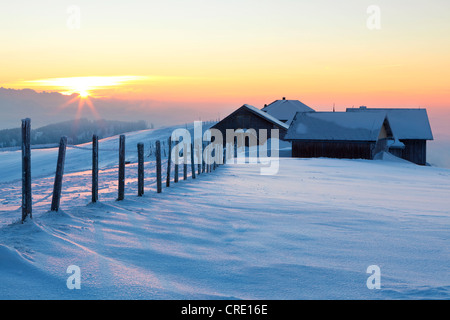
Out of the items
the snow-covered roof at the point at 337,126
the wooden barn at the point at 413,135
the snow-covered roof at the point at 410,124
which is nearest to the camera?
the snow-covered roof at the point at 337,126

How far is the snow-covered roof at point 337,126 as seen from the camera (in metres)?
35.2

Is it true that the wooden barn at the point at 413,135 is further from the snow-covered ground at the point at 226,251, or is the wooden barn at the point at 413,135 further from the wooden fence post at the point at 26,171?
the wooden fence post at the point at 26,171

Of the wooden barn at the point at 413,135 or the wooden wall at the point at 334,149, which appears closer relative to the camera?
the wooden wall at the point at 334,149

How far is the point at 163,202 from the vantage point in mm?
8844

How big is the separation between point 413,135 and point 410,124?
2169 millimetres

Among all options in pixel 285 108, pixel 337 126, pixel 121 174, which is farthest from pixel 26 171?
pixel 285 108

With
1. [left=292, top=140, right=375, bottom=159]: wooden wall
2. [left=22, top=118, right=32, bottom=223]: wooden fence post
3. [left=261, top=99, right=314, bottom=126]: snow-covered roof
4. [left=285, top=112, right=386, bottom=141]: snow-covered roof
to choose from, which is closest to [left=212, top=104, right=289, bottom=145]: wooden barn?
[left=285, top=112, right=386, bottom=141]: snow-covered roof

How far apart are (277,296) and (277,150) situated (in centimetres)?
3786

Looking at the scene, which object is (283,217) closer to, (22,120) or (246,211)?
(246,211)

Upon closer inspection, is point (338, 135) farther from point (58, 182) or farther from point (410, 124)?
point (58, 182)

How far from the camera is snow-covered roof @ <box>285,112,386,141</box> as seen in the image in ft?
115

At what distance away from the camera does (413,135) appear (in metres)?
46.0

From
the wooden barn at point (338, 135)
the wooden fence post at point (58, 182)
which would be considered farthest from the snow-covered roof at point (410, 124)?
the wooden fence post at point (58, 182)
